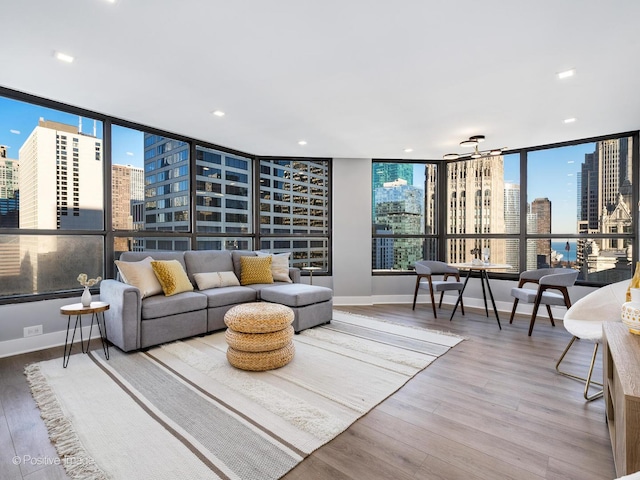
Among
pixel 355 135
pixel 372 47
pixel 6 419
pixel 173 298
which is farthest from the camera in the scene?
pixel 355 135

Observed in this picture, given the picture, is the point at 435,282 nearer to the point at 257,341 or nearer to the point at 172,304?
the point at 257,341

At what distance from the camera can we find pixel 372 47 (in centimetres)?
235

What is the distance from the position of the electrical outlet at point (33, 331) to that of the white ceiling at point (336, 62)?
7.67 ft

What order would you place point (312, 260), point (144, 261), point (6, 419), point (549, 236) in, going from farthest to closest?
point (312, 260)
point (549, 236)
point (144, 261)
point (6, 419)

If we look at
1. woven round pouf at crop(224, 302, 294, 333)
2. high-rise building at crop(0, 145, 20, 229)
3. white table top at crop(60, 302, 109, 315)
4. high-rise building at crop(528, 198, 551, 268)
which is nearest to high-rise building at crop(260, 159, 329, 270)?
woven round pouf at crop(224, 302, 294, 333)

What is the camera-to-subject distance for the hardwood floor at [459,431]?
1620 mm

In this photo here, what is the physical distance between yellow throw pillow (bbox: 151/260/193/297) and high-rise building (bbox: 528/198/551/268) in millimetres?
5137

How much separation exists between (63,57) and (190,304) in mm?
2429

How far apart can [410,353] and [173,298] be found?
8.30 feet

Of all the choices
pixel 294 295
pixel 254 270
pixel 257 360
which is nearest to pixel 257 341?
pixel 257 360

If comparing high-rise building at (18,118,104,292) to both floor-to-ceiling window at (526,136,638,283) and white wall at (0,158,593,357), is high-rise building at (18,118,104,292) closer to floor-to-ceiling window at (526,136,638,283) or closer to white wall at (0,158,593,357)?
white wall at (0,158,593,357)

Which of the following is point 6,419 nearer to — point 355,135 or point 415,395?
point 415,395

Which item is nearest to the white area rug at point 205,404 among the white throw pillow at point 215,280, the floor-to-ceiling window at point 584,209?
the white throw pillow at point 215,280

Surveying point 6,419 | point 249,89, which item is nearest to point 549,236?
point 249,89
